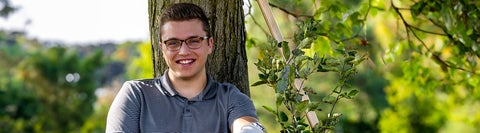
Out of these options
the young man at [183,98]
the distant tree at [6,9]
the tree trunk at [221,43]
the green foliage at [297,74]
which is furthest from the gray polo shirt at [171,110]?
the distant tree at [6,9]

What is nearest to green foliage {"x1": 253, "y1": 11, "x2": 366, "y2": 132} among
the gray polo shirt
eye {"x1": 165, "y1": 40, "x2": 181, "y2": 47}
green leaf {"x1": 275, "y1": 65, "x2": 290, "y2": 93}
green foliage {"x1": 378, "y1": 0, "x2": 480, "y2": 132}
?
green leaf {"x1": 275, "y1": 65, "x2": 290, "y2": 93}

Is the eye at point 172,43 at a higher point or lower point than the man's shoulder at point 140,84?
higher

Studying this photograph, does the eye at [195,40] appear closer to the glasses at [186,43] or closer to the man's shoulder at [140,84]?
the glasses at [186,43]

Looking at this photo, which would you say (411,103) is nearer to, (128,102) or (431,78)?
(431,78)

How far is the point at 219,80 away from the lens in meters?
2.90

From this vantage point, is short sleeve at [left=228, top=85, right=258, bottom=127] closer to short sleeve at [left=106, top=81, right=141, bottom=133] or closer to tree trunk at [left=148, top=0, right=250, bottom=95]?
short sleeve at [left=106, top=81, right=141, bottom=133]

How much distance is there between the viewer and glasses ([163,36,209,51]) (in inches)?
96.2

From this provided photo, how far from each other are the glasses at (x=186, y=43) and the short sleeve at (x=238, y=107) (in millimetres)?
181

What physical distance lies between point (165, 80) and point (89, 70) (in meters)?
12.7

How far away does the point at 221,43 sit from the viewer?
9.66ft

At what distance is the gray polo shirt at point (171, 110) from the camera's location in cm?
245

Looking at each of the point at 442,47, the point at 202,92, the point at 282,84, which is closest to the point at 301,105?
the point at 282,84

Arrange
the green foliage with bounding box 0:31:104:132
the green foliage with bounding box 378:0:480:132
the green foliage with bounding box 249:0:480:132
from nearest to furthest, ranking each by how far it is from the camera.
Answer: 1. the green foliage with bounding box 249:0:480:132
2. the green foliage with bounding box 378:0:480:132
3. the green foliage with bounding box 0:31:104:132

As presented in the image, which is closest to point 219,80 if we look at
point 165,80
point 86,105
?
point 165,80
